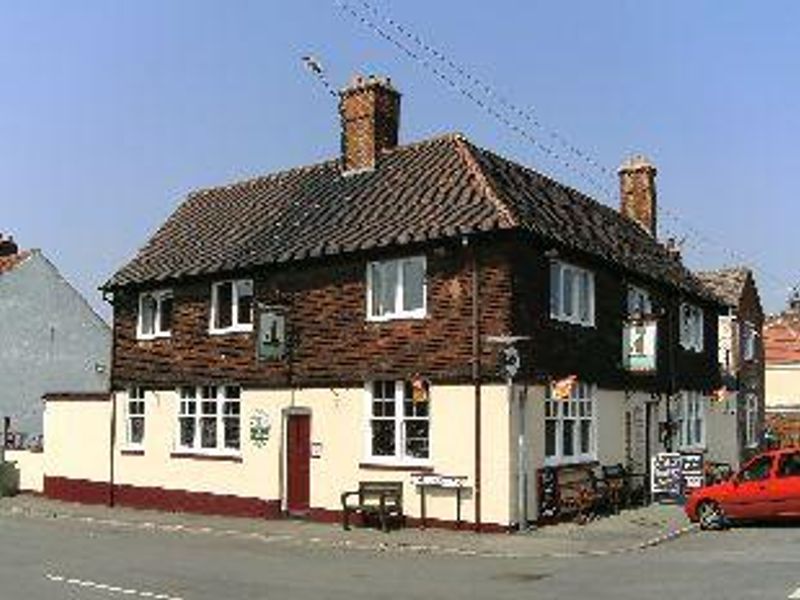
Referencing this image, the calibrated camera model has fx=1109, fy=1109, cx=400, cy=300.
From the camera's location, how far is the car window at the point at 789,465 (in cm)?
2234

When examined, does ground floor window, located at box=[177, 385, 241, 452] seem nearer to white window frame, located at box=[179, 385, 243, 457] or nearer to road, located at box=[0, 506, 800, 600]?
white window frame, located at box=[179, 385, 243, 457]

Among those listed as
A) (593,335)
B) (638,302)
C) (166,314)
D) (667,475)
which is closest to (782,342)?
(638,302)

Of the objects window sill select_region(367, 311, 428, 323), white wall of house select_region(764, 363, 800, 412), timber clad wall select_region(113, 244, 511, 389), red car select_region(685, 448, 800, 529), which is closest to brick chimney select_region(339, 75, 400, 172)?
timber clad wall select_region(113, 244, 511, 389)

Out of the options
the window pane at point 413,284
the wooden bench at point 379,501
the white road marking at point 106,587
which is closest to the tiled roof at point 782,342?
the window pane at point 413,284

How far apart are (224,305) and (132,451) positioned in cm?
509

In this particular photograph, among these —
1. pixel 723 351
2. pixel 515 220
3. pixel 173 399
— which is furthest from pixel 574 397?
pixel 723 351

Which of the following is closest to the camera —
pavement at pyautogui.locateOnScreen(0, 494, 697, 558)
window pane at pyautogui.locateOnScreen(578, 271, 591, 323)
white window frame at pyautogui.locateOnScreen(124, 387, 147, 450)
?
pavement at pyautogui.locateOnScreen(0, 494, 697, 558)

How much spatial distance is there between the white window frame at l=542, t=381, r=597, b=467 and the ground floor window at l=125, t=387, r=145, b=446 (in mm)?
11821

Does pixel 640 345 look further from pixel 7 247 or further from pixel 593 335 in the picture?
pixel 7 247

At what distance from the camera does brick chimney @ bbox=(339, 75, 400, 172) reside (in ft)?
90.9

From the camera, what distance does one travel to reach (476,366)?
22406 millimetres

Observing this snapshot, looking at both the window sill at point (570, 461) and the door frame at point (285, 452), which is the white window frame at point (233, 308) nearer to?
the door frame at point (285, 452)

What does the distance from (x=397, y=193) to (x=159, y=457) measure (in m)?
9.56

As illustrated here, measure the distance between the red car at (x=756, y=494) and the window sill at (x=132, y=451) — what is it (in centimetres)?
1449
